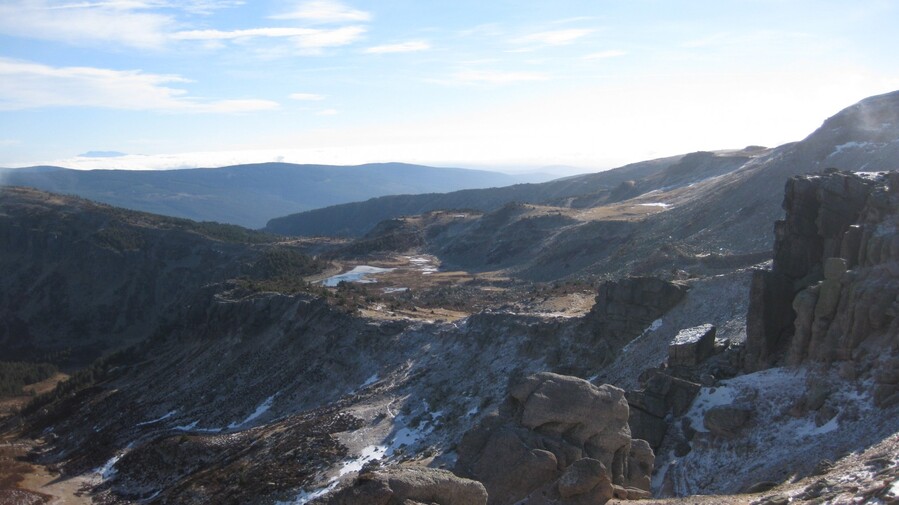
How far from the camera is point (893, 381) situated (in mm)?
18500

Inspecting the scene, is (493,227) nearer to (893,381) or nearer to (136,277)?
(136,277)

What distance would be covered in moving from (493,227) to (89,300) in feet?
205

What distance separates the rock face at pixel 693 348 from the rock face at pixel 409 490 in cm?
1370

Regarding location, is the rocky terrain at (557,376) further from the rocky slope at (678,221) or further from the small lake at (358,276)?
the small lake at (358,276)

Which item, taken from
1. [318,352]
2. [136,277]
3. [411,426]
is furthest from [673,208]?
[136,277]

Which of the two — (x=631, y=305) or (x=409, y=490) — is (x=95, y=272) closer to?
(x=631, y=305)

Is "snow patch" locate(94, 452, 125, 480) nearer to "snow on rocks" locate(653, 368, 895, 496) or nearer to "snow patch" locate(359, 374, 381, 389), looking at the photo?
"snow patch" locate(359, 374, 381, 389)

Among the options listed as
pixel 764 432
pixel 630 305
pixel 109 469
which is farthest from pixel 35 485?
pixel 764 432

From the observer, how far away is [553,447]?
16.6 m

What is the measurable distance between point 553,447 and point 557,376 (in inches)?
70.2

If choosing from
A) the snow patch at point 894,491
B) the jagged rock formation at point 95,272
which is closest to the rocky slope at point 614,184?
the jagged rock formation at point 95,272

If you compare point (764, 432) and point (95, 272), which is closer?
point (764, 432)

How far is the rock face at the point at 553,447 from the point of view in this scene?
1555 centimetres

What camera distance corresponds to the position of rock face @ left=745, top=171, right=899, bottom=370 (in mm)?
20641
